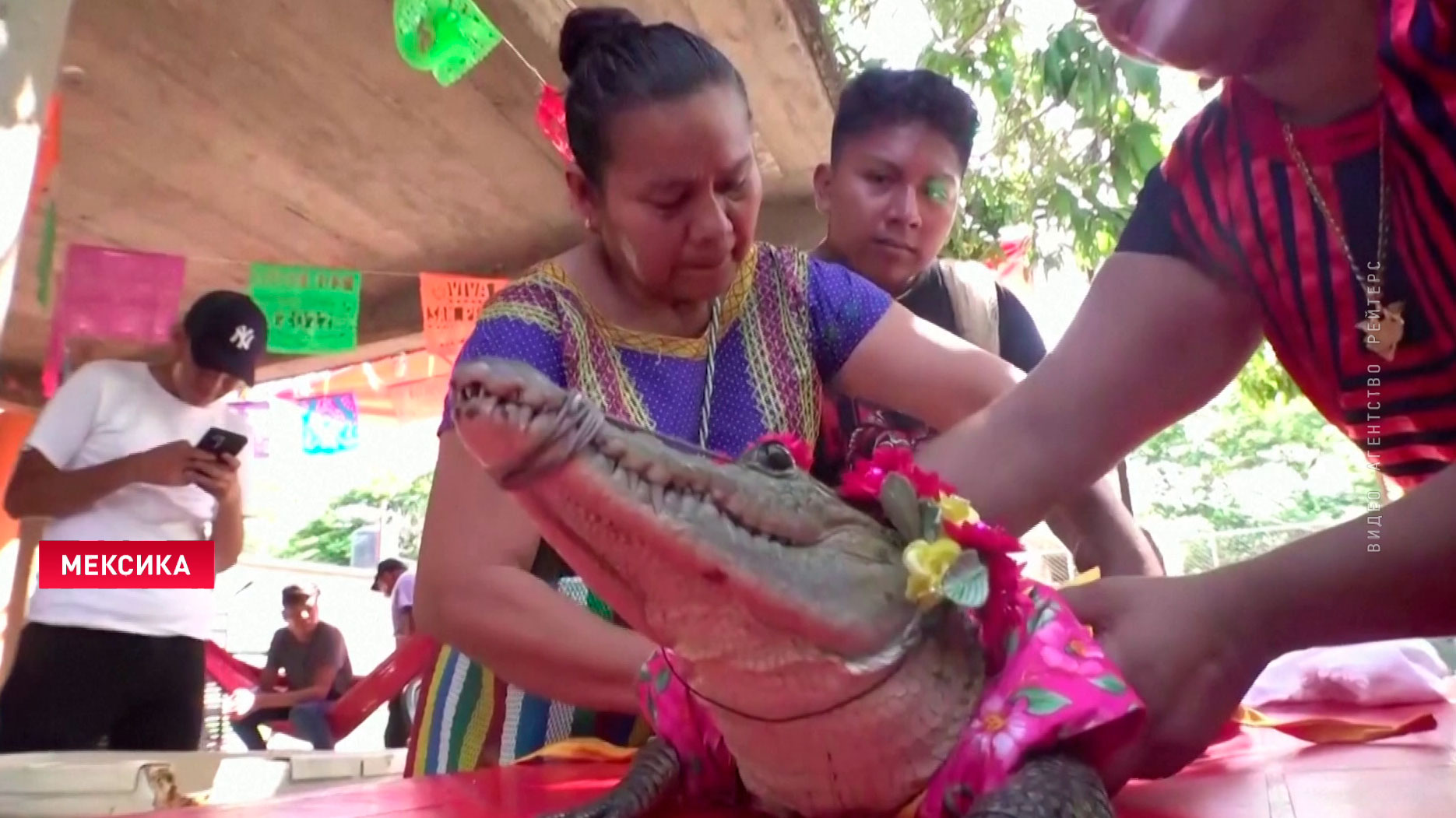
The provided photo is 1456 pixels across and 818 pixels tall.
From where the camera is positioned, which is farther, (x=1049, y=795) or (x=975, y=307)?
(x=975, y=307)

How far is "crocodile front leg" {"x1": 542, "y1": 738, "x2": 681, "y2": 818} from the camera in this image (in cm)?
67

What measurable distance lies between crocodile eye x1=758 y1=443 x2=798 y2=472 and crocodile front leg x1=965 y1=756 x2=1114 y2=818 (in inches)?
7.2

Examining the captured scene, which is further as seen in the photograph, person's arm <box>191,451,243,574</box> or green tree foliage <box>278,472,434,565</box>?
green tree foliage <box>278,472,434,565</box>

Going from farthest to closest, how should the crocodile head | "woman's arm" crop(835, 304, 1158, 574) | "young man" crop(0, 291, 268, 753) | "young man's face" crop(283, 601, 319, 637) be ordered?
"young man's face" crop(283, 601, 319, 637)
"young man" crop(0, 291, 268, 753)
"woman's arm" crop(835, 304, 1158, 574)
the crocodile head

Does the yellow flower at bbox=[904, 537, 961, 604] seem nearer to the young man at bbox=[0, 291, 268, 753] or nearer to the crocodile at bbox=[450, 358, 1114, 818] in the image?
the crocodile at bbox=[450, 358, 1114, 818]

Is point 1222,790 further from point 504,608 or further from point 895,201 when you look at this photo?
point 895,201

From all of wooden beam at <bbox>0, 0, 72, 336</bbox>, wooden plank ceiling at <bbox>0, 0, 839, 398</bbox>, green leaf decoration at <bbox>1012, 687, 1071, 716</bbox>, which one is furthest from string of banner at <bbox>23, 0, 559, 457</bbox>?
green leaf decoration at <bbox>1012, 687, 1071, 716</bbox>

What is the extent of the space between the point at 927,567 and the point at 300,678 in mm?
4837

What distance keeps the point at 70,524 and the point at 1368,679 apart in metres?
1.99

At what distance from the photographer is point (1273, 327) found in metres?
0.85

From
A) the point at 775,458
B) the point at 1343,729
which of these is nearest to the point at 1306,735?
the point at 1343,729

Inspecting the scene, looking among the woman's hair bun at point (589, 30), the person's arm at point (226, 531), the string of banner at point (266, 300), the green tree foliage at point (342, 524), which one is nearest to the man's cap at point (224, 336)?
the person's arm at point (226, 531)

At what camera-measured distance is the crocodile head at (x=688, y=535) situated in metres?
0.47

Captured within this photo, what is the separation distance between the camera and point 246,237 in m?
3.70
